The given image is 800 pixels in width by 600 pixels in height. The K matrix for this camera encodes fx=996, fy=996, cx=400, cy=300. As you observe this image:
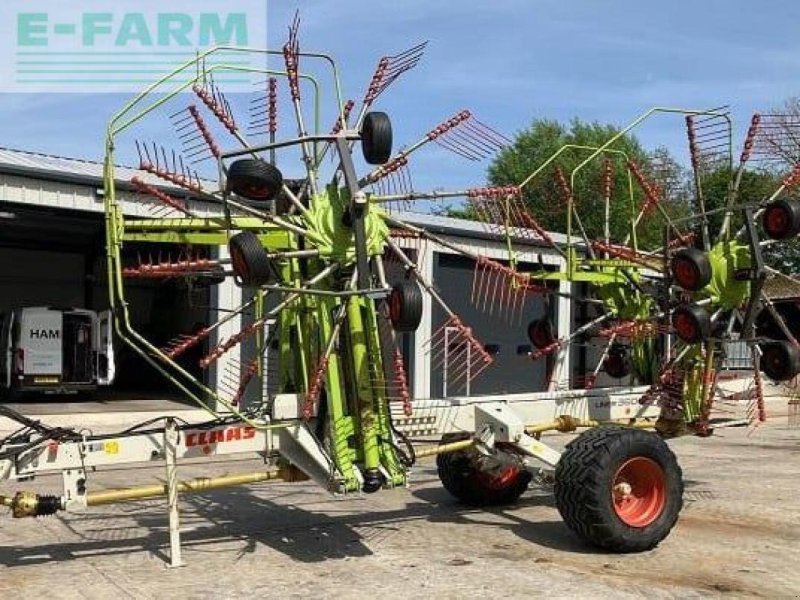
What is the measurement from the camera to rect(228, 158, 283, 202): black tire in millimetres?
6105

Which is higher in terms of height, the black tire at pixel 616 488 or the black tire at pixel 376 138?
the black tire at pixel 376 138

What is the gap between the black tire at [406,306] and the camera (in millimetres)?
6395

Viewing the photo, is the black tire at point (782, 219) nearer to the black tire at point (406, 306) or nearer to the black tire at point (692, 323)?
the black tire at point (692, 323)

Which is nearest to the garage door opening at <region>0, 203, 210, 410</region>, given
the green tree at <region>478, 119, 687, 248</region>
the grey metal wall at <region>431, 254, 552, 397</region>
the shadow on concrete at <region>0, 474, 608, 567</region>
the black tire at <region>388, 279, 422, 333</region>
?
the grey metal wall at <region>431, 254, 552, 397</region>

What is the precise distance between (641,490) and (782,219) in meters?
2.57

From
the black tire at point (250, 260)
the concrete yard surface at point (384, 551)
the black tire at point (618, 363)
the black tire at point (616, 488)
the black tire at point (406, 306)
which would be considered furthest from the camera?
the black tire at point (618, 363)

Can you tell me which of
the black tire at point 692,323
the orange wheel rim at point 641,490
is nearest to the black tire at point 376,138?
the orange wheel rim at point 641,490

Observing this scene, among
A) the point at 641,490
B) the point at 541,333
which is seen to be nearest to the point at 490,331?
the point at 541,333

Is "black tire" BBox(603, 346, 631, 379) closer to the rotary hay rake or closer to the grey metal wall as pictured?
the rotary hay rake

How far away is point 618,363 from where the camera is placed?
10.8 meters

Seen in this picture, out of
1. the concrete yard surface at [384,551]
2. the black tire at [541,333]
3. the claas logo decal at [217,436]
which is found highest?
the black tire at [541,333]

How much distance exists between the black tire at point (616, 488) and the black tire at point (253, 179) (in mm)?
2901

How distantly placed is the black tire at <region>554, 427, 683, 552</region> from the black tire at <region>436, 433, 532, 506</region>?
5.41ft

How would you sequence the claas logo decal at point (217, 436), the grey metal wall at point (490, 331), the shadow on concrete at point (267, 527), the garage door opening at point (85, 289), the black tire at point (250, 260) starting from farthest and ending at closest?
1. the garage door opening at point (85, 289)
2. the grey metal wall at point (490, 331)
3. the shadow on concrete at point (267, 527)
4. the claas logo decal at point (217, 436)
5. the black tire at point (250, 260)
